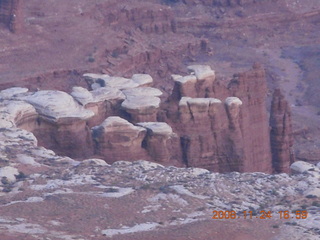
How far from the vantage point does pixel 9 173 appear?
87.9 ft

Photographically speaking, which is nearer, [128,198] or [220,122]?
[128,198]

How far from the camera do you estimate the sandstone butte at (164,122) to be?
1282 inches

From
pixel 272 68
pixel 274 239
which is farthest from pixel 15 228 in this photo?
pixel 272 68

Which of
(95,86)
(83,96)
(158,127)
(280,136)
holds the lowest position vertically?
(280,136)

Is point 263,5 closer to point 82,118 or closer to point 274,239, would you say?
point 82,118

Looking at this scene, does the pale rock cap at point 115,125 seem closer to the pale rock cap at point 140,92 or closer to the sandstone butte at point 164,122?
the sandstone butte at point 164,122

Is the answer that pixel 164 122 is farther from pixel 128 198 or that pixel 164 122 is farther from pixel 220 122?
pixel 128 198

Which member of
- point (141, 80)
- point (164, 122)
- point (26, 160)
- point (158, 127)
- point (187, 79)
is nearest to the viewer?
point (26, 160)
